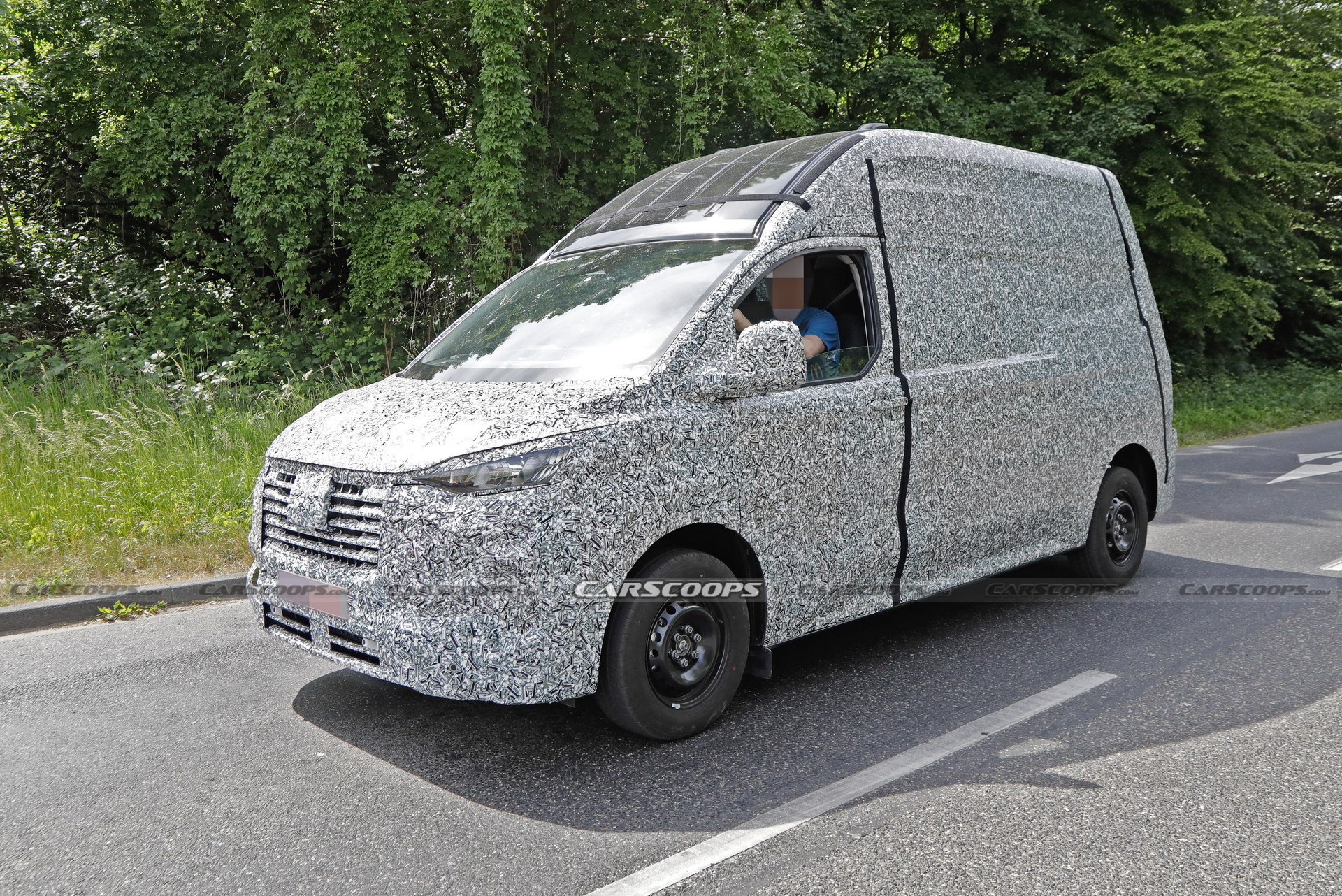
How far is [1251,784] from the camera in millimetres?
3635

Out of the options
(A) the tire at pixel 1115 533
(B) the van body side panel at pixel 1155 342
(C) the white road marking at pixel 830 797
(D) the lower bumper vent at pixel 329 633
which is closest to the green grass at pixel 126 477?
(D) the lower bumper vent at pixel 329 633

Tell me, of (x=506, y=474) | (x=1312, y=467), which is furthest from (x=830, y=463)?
(x=1312, y=467)

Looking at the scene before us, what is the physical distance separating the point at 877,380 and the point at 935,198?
3.68 feet

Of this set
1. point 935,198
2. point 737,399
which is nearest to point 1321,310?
point 935,198

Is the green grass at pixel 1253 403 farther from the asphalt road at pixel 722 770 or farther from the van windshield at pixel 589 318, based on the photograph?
the van windshield at pixel 589 318

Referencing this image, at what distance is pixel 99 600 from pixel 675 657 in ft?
12.4

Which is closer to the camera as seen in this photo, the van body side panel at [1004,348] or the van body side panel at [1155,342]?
the van body side panel at [1004,348]

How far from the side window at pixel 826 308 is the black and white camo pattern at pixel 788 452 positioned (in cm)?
7

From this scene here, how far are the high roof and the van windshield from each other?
0.37 ft

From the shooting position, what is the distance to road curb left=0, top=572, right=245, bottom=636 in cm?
566

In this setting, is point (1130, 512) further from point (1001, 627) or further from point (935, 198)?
point (935, 198)

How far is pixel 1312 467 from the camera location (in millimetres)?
11719

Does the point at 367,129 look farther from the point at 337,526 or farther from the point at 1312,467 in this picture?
the point at 1312,467

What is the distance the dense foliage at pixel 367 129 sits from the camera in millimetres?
12164
